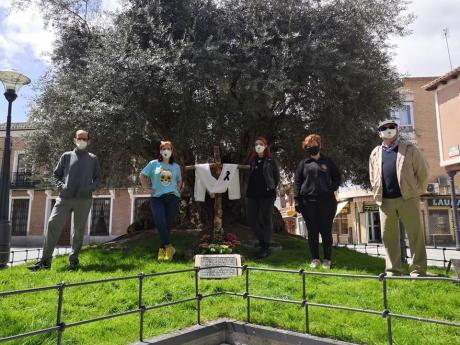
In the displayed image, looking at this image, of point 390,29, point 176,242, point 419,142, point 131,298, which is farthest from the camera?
point 419,142

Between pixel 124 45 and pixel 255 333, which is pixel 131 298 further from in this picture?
pixel 124 45

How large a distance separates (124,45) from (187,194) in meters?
4.41

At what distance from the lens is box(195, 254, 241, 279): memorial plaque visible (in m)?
6.13

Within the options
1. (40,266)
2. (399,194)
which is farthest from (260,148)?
(40,266)

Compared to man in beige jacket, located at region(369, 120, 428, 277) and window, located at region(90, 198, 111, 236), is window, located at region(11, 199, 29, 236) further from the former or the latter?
man in beige jacket, located at region(369, 120, 428, 277)

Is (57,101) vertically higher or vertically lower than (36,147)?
higher

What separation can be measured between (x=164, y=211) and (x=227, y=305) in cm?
319

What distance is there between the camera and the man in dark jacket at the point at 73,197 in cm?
695

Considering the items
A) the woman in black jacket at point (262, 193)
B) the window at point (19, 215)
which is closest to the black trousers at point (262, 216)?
the woman in black jacket at point (262, 193)

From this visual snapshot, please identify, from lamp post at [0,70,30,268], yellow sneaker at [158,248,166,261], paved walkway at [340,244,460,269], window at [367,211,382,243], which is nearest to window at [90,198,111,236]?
window at [367,211,382,243]

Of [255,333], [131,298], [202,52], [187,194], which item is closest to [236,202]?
[187,194]

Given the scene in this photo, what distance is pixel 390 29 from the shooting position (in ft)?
33.7

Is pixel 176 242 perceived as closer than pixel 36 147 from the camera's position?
Yes

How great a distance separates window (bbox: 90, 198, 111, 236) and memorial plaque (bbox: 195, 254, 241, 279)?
89.9ft
